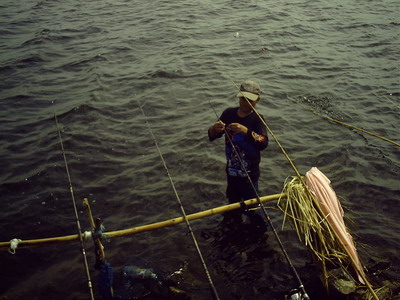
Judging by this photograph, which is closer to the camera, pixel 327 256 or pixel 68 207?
pixel 327 256

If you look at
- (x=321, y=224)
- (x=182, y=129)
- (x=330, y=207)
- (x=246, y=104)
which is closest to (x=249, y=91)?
(x=246, y=104)

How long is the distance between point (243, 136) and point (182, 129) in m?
4.01

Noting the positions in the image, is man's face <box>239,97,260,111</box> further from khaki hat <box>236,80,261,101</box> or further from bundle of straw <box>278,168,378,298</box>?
bundle of straw <box>278,168,378,298</box>

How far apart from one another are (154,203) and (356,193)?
12.8 feet

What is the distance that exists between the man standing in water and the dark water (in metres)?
1.13

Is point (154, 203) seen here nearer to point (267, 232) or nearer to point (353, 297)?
point (267, 232)

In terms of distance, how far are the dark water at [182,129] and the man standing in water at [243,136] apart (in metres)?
1.13

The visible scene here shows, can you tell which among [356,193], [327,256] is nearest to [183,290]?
[327,256]

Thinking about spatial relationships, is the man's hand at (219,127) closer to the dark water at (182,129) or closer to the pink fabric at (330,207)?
the pink fabric at (330,207)

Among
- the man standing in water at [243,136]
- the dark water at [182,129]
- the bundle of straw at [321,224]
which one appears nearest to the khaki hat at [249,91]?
the man standing in water at [243,136]

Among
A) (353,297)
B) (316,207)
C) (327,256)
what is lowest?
(353,297)

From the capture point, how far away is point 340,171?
7.36 metres

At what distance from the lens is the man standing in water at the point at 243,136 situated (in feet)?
15.7

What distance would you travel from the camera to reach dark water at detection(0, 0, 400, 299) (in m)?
5.50
